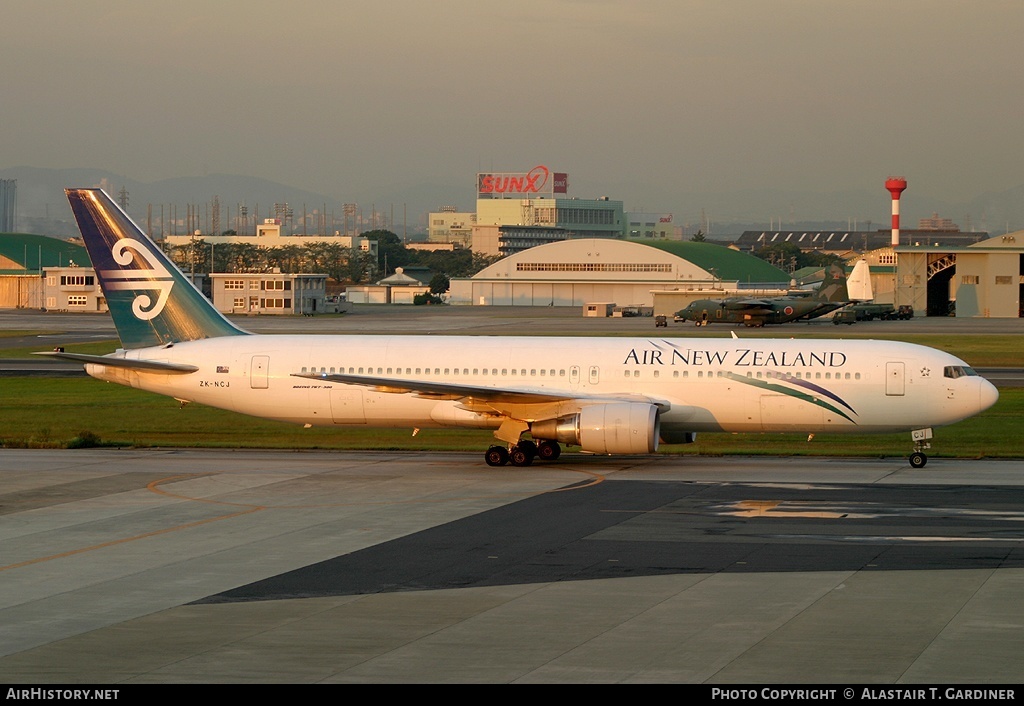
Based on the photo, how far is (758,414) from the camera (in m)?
37.2

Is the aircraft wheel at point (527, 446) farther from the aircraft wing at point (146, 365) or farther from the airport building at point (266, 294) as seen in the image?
the airport building at point (266, 294)

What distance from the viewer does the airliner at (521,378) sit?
3659cm

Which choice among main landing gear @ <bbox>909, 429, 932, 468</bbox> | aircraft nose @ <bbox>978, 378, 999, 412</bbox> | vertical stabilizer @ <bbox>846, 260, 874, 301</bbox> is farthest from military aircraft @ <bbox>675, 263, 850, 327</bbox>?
aircraft nose @ <bbox>978, 378, 999, 412</bbox>

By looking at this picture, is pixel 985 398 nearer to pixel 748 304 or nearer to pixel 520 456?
pixel 520 456

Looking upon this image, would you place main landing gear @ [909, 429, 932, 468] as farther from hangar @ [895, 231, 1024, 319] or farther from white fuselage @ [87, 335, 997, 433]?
hangar @ [895, 231, 1024, 319]

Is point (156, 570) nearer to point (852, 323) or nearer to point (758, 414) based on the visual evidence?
point (758, 414)

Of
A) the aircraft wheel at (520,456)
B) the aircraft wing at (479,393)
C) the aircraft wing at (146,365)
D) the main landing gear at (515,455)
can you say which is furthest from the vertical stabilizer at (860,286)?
the aircraft wing at (146,365)

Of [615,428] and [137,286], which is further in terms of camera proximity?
[137,286]

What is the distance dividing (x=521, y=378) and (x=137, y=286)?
43.0 feet

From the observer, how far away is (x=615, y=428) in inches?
1388

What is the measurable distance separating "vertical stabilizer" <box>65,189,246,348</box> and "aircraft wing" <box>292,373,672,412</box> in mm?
6025

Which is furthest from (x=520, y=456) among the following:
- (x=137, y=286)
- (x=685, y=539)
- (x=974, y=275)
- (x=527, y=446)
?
(x=974, y=275)

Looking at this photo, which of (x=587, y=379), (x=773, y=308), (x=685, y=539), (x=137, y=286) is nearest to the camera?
(x=685, y=539)
